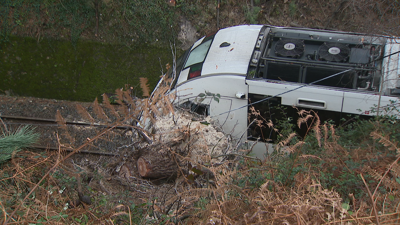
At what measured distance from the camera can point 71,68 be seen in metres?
8.56

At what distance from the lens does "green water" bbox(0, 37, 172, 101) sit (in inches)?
331

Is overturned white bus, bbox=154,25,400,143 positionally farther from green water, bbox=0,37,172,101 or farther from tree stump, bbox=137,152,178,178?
green water, bbox=0,37,172,101

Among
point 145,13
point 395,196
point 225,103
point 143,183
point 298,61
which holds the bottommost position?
point 143,183

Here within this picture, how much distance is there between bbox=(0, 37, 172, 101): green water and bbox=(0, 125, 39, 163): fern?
2948mm

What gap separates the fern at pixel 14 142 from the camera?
444 centimetres

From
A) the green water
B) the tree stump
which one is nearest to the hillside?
the tree stump

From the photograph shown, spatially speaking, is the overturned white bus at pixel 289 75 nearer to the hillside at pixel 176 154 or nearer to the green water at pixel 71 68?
the hillside at pixel 176 154

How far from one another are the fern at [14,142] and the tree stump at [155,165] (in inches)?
74.9

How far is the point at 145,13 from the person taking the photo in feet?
28.5

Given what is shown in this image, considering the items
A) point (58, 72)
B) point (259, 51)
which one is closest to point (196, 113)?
point (259, 51)

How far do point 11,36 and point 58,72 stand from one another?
1.79m

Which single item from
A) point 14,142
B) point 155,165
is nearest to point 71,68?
point 14,142

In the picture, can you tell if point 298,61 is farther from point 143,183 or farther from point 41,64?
point 41,64

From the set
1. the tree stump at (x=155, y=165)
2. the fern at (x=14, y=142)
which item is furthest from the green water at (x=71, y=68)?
the tree stump at (x=155, y=165)
